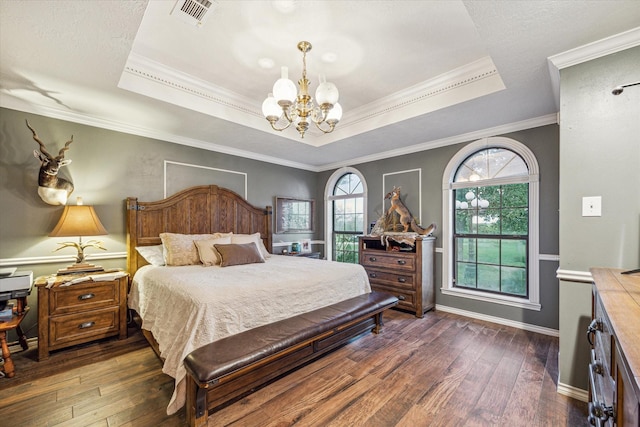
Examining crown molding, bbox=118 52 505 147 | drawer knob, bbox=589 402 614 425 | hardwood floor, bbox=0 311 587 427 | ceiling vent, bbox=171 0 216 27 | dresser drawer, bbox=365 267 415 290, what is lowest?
hardwood floor, bbox=0 311 587 427

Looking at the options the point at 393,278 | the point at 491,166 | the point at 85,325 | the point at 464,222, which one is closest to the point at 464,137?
Result: the point at 491,166

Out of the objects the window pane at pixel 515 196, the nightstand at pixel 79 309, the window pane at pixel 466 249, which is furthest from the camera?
the window pane at pixel 466 249

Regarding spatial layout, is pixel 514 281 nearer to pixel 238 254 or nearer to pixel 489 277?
pixel 489 277

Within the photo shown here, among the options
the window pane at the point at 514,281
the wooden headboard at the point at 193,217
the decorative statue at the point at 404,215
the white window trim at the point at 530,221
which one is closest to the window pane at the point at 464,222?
the white window trim at the point at 530,221

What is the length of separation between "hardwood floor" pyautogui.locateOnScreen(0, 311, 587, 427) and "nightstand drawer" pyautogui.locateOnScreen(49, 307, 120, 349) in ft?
0.37

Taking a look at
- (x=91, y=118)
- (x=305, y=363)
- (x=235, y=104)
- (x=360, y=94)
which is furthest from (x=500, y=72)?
(x=91, y=118)

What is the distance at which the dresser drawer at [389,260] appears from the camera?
3.72m

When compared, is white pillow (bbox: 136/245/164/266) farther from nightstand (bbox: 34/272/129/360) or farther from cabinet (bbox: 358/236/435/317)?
cabinet (bbox: 358/236/435/317)

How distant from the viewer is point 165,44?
226 cm

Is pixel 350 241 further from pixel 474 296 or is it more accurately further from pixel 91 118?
pixel 91 118

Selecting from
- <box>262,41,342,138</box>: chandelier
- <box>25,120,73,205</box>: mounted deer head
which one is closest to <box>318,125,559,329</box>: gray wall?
<box>262,41,342,138</box>: chandelier

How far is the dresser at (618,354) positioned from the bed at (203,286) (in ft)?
6.12

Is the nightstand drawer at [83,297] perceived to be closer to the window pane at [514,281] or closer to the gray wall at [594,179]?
the gray wall at [594,179]

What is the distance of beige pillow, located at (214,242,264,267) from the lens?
317 cm
